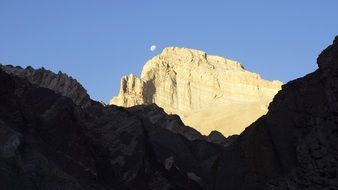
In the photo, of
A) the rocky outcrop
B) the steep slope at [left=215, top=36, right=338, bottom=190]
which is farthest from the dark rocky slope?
the rocky outcrop

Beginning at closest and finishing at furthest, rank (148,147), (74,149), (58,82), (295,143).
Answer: (295,143) < (74,149) < (148,147) < (58,82)

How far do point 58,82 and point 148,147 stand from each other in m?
30.4

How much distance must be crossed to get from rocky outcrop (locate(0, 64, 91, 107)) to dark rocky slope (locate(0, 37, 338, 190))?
6.47 ft

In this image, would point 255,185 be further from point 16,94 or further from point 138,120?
point 138,120

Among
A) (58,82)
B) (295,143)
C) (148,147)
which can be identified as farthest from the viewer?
(58,82)

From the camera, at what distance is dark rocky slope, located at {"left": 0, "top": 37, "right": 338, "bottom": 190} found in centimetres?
5334

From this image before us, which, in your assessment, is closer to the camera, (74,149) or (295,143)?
(295,143)

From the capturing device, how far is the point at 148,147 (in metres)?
115

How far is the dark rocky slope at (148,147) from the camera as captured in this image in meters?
53.3

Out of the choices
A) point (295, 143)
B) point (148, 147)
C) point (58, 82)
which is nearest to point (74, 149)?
point (148, 147)

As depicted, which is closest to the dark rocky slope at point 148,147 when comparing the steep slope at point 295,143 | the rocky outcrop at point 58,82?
the steep slope at point 295,143

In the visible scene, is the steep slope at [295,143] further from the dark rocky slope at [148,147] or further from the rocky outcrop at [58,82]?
the rocky outcrop at [58,82]

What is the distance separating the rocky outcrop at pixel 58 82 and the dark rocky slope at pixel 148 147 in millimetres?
1972

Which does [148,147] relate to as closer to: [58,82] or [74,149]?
[74,149]
